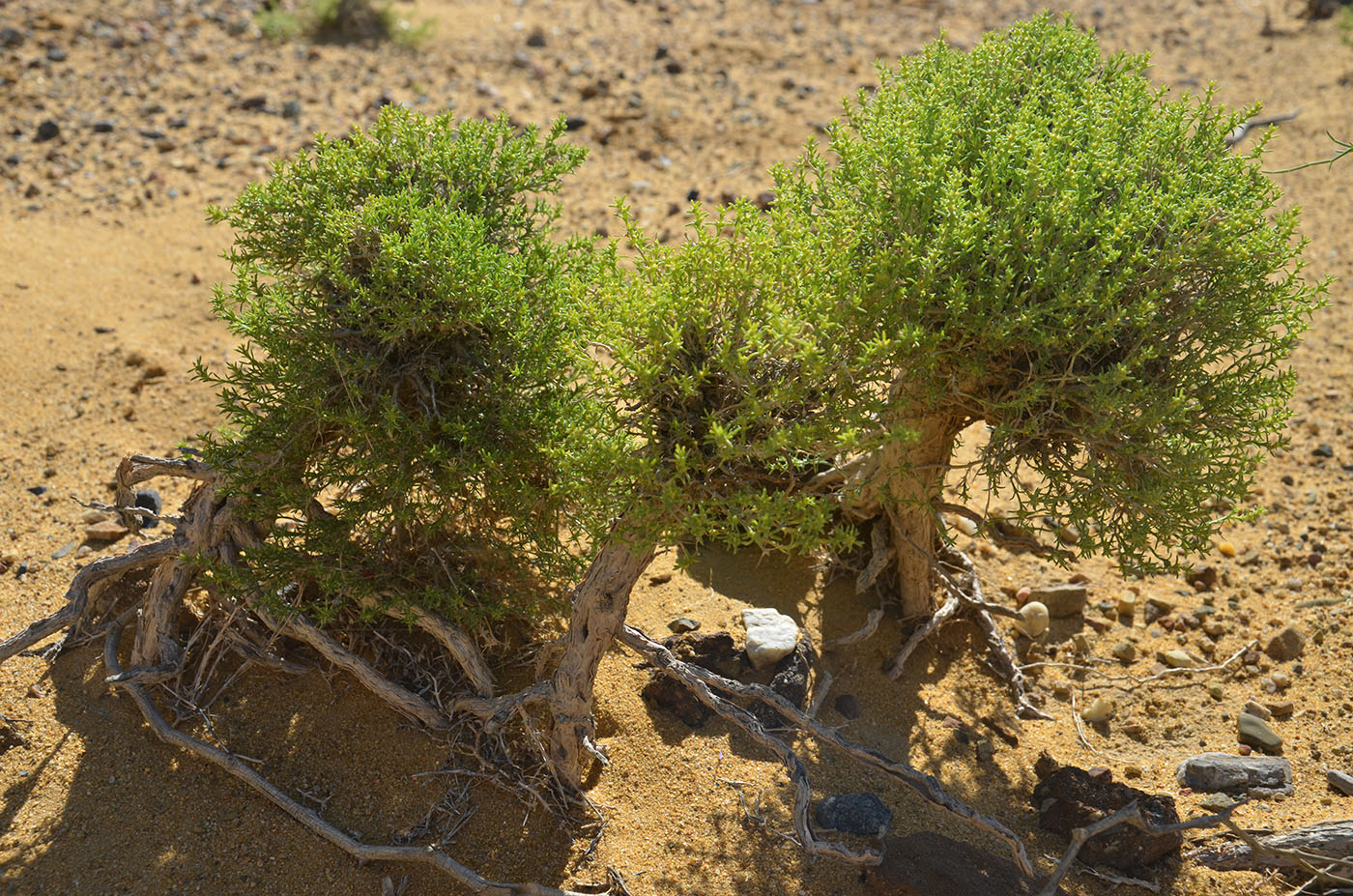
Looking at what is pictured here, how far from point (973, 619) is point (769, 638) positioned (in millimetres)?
1370

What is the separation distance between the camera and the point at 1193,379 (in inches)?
169

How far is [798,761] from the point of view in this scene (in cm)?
442

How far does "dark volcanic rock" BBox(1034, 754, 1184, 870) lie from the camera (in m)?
4.84

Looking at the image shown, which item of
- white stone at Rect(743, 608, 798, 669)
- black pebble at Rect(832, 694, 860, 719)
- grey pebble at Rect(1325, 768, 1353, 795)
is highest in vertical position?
grey pebble at Rect(1325, 768, 1353, 795)

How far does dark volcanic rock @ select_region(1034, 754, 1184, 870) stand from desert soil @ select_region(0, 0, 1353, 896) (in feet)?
0.35

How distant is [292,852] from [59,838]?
3.19ft

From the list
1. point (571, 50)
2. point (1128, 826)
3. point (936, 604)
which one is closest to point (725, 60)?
point (571, 50)

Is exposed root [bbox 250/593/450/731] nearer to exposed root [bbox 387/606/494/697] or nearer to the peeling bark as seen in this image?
exposed root [bbox 387/606/494/697]

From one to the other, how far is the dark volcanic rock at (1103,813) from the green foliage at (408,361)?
8.34 feet

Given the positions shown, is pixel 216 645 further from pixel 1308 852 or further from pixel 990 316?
pixel 1308 852

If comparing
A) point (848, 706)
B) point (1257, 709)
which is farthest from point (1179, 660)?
point (848, 706)

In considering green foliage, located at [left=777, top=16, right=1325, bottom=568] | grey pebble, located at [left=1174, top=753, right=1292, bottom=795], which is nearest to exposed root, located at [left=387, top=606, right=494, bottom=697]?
green foliage, located at [left=777, top=16, right=1325, bottom=568]


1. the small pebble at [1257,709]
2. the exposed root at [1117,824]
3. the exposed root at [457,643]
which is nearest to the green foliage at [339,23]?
the exposed root at [457,643]

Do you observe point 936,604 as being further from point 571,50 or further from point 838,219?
point 571,50
